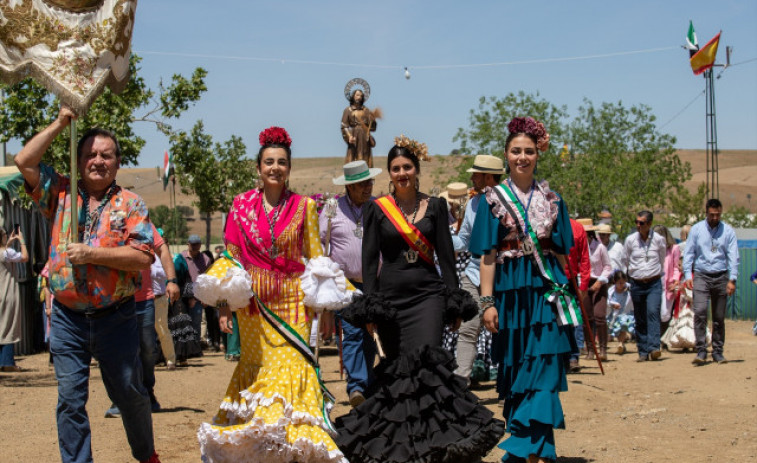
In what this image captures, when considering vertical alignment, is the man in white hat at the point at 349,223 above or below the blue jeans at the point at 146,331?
above

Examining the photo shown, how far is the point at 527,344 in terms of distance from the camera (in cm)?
655

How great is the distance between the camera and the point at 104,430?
Answer: 844 centimetres

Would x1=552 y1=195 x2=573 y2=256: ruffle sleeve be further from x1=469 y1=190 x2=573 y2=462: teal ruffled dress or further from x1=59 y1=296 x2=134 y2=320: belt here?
x1=59 y1=296 x2=134 y2=320: belt

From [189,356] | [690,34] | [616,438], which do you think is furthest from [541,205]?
[690,34]

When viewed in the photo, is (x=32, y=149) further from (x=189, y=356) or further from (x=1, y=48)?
(x=189, y=356)

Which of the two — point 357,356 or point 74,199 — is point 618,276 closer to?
point 357,356

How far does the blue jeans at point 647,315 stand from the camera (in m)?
14.5

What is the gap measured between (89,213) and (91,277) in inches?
16.9

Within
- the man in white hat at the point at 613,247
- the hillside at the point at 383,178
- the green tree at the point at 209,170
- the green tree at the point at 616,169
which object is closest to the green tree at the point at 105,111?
the green tree at the point at 209,170

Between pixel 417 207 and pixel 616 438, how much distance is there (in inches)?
106

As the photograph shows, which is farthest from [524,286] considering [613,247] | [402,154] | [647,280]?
[613,247]

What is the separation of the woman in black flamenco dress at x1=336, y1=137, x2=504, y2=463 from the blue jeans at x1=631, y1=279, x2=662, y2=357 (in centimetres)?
865

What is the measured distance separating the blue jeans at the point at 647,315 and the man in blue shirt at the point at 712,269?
0.94m

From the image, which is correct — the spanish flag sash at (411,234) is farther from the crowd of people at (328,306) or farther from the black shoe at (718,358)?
the black shoe at (718,358)
